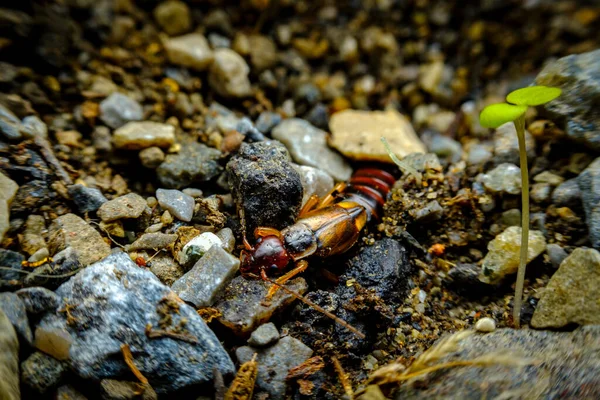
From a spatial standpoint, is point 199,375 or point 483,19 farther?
point 483,19

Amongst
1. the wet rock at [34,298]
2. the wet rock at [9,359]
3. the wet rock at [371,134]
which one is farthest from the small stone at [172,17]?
the wet rock at [9,359]

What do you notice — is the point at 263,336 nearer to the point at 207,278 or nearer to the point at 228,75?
the point at 207,278

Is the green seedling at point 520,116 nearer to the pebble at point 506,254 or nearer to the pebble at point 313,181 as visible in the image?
the pebble at point 506,254

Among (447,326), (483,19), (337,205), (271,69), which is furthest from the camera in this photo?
(483,19)

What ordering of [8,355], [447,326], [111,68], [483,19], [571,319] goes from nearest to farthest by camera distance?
[8,355] → [571,319] → [447,326] → [111,68] → [483,19]

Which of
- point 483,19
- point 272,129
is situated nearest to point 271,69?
point 272,129

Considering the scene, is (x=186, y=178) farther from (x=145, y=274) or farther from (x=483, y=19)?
(x=483, y=19)

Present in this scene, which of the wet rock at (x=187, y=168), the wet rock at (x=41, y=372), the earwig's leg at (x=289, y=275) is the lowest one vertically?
the wet rock at (x=41, y=372)

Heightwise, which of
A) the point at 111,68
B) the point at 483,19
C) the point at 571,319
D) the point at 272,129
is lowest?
the point at 571,319
